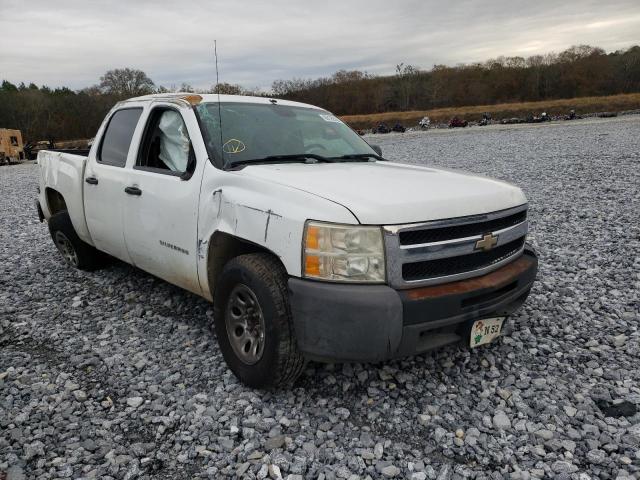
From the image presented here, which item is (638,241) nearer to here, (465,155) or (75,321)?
(75,321)

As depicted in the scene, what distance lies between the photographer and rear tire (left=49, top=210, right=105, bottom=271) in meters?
5.48

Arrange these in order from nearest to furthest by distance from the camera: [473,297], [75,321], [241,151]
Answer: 1. [473,297]
2. [241,151]
3. [75,321]

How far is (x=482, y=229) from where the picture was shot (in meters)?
2.90

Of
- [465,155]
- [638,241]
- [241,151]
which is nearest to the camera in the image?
[241,151]

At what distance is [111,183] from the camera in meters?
4.39

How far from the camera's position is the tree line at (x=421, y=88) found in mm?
62625

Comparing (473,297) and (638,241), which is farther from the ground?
(473,297)

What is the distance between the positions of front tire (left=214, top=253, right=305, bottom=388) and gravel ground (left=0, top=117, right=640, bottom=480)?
8.5 inches

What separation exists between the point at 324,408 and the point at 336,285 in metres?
0.91

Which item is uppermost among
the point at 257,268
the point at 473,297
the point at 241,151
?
the point at 241,151

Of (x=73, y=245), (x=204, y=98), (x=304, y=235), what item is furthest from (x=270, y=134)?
(x=73, y=245)

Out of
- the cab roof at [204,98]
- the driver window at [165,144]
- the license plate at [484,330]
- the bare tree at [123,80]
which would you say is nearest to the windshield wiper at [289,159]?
the driver window at [165,144]

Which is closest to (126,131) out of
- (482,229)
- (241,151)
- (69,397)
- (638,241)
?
(241,151)

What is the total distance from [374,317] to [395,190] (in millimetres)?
796
